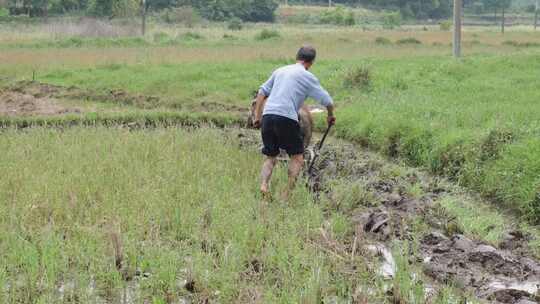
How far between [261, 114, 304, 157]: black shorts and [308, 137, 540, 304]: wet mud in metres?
0.60

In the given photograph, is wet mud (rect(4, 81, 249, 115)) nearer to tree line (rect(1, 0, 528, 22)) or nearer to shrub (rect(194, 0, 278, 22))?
tree line (rect(1, 0, 528, 22))

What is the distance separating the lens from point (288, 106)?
6410 millimetres

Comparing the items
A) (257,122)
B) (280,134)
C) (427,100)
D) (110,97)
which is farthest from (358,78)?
(280,134)

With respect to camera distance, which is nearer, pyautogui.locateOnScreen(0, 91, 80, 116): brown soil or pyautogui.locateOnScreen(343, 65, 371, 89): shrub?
pyautogui.locateOnScreen(0, 91, 80, 116): brown soil

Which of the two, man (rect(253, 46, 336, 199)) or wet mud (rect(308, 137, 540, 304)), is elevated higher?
man (rect(253, 46, 336, 199))

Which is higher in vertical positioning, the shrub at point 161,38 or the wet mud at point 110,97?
the shrub at point 161,38

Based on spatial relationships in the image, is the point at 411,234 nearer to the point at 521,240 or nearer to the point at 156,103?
the point at 521,240

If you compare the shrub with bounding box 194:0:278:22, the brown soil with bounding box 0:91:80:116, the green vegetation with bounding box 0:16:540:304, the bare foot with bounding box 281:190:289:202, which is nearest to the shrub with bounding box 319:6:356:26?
the shrub with bounding box 194:0:278:22

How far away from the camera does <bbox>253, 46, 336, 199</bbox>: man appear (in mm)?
6422

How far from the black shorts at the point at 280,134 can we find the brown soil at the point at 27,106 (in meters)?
6.63

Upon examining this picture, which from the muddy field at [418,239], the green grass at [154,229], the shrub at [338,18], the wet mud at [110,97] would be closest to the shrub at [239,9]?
the shrub at [338,18]

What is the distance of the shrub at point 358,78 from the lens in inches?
533

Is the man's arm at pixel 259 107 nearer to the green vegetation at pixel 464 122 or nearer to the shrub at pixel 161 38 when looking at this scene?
the green vegetation at pixel 464 122

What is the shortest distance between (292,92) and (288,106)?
0.14m
